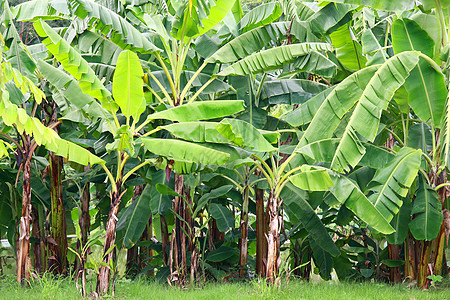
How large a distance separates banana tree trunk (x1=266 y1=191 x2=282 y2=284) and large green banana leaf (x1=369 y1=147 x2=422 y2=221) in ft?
4.06

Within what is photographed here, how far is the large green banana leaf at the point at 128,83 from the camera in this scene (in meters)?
5.25

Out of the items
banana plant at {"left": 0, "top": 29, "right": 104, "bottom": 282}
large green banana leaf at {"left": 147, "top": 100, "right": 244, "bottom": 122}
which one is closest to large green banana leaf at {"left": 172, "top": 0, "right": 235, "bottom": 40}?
large green banana leaf at {"left": 147, "top": 100, "right": 244, "bottom": 122}

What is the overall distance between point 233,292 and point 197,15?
12.1ft

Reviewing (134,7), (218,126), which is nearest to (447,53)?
(218,126)

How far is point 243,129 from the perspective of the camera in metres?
5.53

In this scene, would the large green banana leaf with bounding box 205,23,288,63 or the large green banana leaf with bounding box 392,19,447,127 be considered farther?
the large green banana leaf with bounding box 205,23,288,63

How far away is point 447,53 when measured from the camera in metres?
5.59

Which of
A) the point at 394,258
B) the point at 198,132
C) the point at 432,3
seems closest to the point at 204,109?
the point at 198,132

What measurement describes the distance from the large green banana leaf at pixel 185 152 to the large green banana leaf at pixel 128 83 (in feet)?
1.50

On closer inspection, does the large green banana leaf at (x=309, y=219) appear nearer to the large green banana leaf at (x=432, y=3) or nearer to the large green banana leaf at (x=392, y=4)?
the large green banana leaf at (x=392, y=4)

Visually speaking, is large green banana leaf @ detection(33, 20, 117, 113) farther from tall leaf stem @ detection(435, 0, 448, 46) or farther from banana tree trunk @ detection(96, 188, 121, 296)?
tall leaf stem @ detection(435, 0, 448, 46)

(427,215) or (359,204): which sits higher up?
(359,204)

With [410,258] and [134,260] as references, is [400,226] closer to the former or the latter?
[410,258]

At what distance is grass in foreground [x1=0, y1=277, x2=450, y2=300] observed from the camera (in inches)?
225
